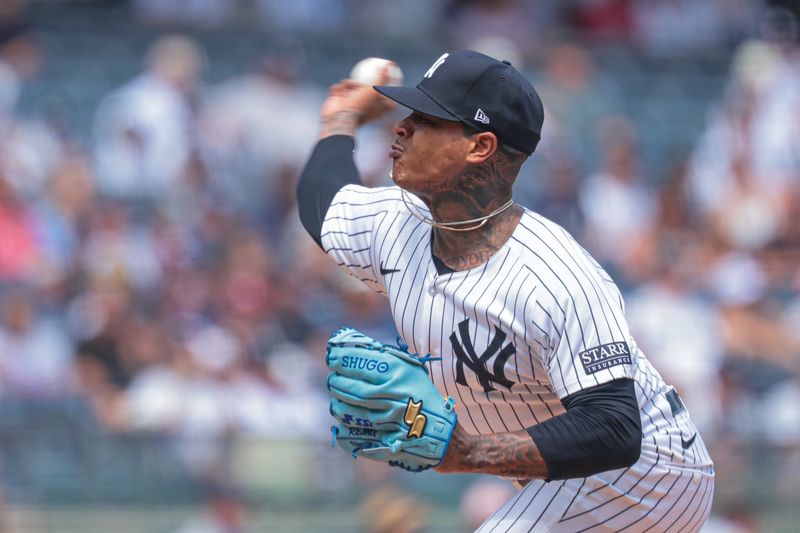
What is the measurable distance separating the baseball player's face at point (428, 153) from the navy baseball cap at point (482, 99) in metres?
0.05

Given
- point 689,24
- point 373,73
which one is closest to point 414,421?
point 373,73

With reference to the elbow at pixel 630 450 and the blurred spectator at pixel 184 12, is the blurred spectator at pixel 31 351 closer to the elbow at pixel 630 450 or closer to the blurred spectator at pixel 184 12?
the blurred spectator at pixel 184 12

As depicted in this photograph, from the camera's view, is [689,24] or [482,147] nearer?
[482,147]

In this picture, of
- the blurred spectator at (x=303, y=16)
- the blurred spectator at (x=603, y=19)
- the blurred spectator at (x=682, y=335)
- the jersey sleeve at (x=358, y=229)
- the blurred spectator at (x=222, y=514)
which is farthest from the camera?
the blurred spectator at (x=603, y=19)

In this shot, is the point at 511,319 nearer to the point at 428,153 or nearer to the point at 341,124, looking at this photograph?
the point at 428,153

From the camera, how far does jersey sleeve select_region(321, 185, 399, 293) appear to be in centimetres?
353

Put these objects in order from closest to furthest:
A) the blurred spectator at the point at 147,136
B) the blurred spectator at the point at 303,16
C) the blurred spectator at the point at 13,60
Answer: the blurred spectator at the point at 147,136, the blurred spectator at the point at 13,60, the blurred spectator at the point at 303,16

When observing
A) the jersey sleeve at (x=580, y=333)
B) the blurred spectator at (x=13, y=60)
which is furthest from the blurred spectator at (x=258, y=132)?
the jersey sleeve at (x=580, y=333)

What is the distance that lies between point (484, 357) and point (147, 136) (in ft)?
18.1

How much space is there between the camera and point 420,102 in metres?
3.17

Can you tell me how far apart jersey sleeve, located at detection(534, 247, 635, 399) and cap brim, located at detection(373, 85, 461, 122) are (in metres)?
0.45

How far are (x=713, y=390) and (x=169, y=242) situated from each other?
125 inches

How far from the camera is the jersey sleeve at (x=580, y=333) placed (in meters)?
2.95

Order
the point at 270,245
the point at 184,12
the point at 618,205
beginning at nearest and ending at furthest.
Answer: the point at 270,245, the point at 618,205, the point at 184,12
